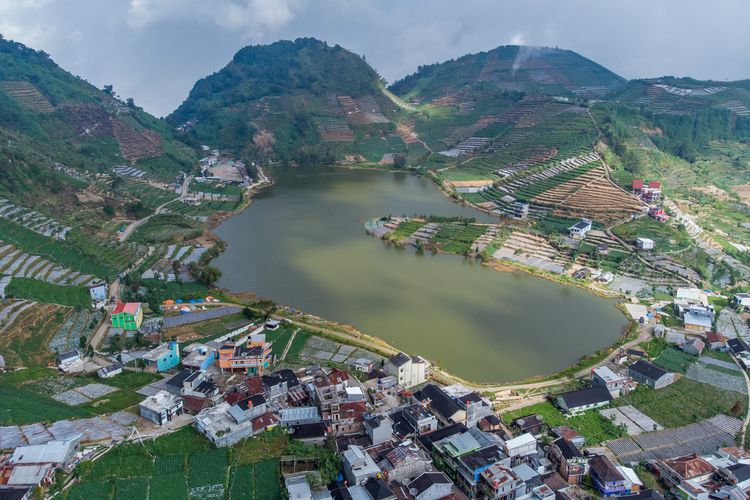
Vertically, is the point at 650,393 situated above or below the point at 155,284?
below

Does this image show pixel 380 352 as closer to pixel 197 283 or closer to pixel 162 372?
pixel 162 372

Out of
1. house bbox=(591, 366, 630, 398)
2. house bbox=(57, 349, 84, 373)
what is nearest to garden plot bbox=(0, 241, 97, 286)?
house bbox=(57, 349, 84, 373)

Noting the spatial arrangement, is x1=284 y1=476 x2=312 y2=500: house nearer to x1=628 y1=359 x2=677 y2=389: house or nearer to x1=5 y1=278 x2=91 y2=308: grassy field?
x1=628 y1=359 x2=677 y2=389: house

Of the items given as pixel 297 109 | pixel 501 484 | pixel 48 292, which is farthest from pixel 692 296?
pixel 297 109

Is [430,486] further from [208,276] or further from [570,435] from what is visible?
[208,276]

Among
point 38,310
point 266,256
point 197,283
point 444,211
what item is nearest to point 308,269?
point 266,256

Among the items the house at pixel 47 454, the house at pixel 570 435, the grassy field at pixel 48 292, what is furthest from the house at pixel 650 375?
the grassy field at pixel 48 292
